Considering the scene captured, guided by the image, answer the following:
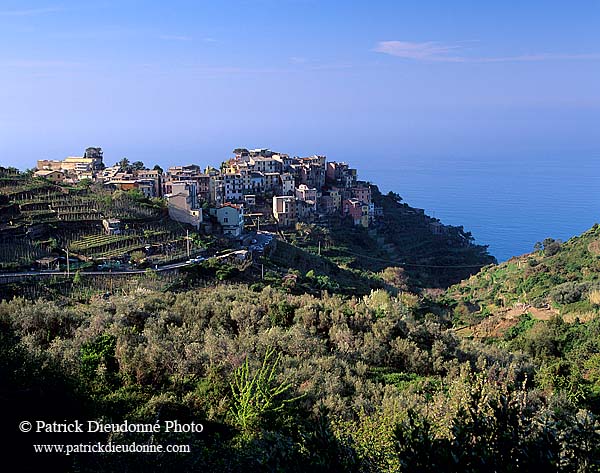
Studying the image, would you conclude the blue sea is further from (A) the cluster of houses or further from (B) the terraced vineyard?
(B) the terraced vineyard

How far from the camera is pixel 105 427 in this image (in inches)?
265

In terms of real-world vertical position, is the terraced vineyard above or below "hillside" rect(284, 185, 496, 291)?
above

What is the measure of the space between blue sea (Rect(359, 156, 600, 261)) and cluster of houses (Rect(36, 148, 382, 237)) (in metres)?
18.1

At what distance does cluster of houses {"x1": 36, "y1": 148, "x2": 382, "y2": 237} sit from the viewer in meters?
34.9

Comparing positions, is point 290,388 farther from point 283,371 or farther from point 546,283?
point 546,283

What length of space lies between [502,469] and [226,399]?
15.0 feet

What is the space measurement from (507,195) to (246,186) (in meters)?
60.1

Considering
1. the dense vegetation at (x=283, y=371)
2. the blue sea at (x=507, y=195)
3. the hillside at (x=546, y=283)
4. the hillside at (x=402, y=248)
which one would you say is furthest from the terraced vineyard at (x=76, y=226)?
the blue sea at (x=507, y=195)

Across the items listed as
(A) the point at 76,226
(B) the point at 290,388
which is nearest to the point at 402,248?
(A) the point at 76,226

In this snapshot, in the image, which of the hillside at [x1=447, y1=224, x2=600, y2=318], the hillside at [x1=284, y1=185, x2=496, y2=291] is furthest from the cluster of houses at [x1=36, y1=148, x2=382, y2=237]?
the hillside at [x1=447, y1=224, x2=600, y2=318]

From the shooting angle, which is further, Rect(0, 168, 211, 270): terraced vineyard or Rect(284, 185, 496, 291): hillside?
Rect(284, 185, 496, 291): hillside

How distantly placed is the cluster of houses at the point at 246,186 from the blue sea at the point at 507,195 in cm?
1809

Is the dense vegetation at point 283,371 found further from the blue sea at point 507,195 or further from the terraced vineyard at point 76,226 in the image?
the blue sea at point 507,195

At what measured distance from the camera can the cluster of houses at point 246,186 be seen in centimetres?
3494
